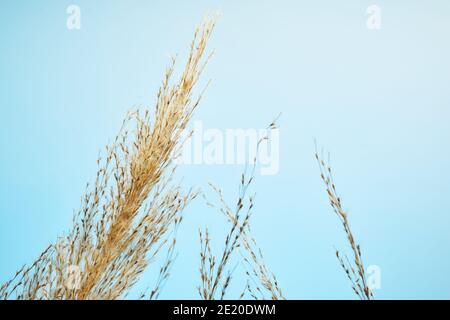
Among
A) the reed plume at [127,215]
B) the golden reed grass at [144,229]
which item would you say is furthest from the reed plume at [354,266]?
the reed plume at [127,215]

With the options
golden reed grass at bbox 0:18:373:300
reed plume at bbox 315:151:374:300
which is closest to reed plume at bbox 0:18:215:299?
golden reed grass at bbox 0:18:373:300

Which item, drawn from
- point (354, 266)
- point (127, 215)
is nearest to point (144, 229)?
point (127, 215)

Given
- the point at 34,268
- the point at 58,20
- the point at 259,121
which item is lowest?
the point at 34,268

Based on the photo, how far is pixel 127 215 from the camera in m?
1.15

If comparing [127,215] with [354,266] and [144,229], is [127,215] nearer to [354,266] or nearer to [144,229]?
[144,229]

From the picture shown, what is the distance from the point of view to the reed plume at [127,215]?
114 centimetres

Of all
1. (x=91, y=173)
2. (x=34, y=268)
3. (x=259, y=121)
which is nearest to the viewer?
(x=34, y=268)

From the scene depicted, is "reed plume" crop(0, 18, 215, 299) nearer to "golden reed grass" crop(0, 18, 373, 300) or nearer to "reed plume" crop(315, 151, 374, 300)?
"golden reed grass" crop(0, 18, 373, 300)

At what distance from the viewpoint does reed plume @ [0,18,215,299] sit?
A: 1139 mm

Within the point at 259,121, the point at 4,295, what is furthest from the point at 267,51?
the point at 4,295

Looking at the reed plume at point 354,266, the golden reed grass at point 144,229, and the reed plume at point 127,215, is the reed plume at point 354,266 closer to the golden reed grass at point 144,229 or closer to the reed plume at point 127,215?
the golden reed grass at point 144,229

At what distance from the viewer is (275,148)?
1.59 m

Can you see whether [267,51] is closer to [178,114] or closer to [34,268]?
[178,114]
